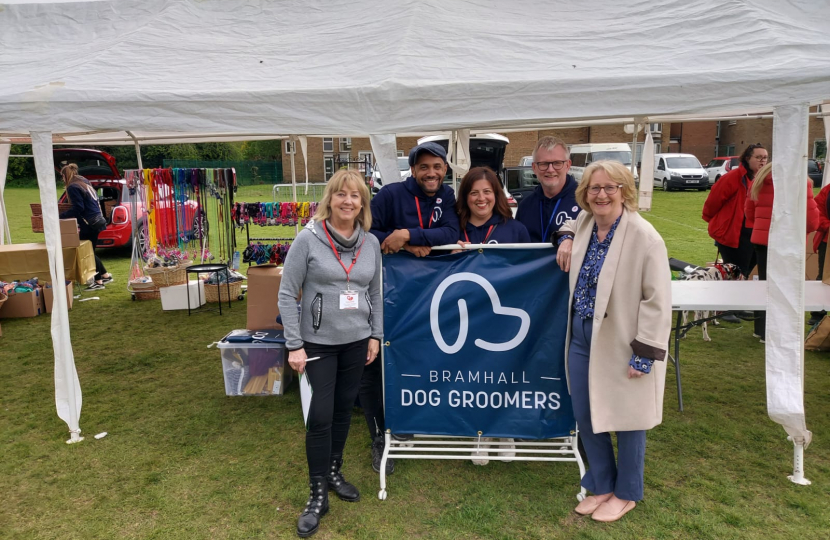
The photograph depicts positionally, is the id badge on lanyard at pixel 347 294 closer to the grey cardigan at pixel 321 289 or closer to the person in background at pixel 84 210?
the grey cardigan at pixel 321 289

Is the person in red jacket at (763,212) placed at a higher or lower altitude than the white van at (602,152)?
lower

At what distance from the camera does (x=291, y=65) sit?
3697 millimetres

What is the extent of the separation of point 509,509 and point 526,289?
3.76ft

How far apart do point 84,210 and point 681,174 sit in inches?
846

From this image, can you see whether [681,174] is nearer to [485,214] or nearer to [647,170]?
[647,170]

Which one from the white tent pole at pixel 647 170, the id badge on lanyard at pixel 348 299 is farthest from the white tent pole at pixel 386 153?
the white tent pole at pixel 647 170

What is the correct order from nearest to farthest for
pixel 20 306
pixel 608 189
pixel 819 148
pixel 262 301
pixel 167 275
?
pixel 608 189
pixel 262 301
pixel 20 306
pixel 167 275
pixel 819 148

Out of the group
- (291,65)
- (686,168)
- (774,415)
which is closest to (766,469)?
(774,415)

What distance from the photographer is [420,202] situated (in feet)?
10.8

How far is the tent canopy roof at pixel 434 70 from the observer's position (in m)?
3.12

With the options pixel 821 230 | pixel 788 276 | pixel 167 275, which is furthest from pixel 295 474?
pixel 821 230

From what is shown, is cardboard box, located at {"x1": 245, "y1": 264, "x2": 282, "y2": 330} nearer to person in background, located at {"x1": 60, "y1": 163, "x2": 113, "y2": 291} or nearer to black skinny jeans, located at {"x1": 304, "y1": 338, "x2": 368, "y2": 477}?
black skinny jeans, located at {"x1": 304, "y1": 338, "x2": 368, "y2": 477}

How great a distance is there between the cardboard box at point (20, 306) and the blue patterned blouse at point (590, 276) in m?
6.61

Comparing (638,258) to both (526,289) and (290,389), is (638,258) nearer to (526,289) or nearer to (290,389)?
(526,289)
